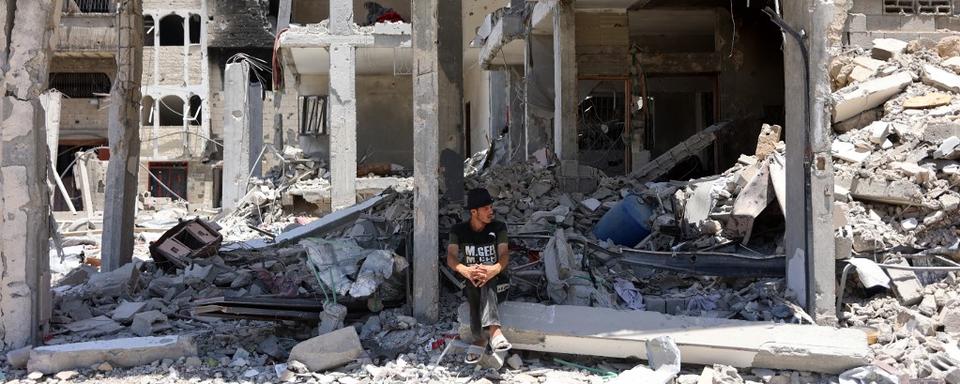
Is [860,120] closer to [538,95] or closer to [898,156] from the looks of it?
[898,156]

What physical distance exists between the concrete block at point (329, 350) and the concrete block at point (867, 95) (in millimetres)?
5908

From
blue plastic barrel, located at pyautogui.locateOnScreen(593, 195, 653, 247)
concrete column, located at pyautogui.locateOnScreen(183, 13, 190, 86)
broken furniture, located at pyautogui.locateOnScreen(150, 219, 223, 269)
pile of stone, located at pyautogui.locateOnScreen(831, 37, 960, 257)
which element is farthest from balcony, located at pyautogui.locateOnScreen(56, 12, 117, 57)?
pile of stone, located at pyautogui.locateOnScreen(831, 37, 960, 257)

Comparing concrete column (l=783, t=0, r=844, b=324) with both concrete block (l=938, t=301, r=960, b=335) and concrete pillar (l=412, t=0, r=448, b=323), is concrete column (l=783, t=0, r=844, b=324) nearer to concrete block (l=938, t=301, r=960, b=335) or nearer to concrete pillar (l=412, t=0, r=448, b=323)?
concrete block (l=938, t=301, r=960, b=335)

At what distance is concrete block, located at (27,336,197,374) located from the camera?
6641mm

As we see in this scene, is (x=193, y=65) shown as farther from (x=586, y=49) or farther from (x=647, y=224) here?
(x=647, y=224)

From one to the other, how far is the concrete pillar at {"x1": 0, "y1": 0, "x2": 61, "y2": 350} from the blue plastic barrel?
572cm

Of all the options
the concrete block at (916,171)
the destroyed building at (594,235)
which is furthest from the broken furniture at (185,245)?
the concrete block at (916,171)

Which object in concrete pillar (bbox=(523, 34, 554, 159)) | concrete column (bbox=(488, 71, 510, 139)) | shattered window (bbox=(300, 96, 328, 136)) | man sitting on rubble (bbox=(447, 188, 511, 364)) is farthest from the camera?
shattered window (bbox=(300, 96, 328, 136))

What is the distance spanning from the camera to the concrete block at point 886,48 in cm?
1048

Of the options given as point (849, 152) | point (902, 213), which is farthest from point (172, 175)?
point (902, 213)

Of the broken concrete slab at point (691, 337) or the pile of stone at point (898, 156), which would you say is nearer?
the broken concrete slab at point (691, 337)

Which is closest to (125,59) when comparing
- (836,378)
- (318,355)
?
(318,355)

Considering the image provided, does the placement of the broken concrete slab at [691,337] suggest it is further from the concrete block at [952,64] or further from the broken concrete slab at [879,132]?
the concrete block at [952,64]

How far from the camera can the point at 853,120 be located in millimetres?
9375
